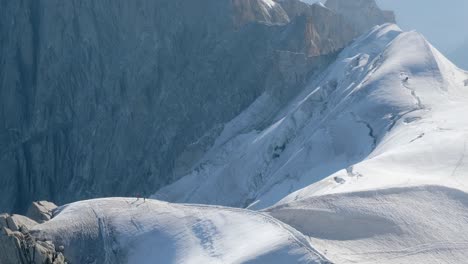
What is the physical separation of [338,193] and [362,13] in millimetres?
67248

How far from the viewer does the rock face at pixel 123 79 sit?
227 feet

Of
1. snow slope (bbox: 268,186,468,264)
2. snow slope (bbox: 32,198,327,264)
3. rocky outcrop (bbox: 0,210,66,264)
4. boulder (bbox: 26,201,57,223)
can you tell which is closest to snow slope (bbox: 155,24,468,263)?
snow slope (bbox: 268,186,468,264)

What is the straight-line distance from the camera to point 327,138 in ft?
149

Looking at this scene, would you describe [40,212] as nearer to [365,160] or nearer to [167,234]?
[167,234]

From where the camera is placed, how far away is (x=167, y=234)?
28.8 meters

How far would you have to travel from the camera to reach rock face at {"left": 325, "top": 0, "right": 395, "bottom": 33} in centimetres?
9269

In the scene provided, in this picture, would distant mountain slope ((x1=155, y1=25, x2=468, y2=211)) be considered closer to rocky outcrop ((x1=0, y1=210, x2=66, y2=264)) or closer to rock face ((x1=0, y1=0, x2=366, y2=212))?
rock face ((x1=0, y1=0, x2=366, y2=212))

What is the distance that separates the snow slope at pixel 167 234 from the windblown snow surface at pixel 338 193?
4cm

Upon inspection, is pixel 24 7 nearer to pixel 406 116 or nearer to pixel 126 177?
pixel 126 177

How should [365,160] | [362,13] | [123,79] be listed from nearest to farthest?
[365,160], [123,79], [362,13]

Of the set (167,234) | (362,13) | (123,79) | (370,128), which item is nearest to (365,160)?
(370,128)

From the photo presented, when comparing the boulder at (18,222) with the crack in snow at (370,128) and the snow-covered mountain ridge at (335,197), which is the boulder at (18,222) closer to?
the snow-covered mountain ridge at (335,197)

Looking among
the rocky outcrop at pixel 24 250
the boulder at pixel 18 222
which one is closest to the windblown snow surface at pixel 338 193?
the boulder at pixel 18 222

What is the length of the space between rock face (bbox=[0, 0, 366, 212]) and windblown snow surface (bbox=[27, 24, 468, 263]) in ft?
48.5
